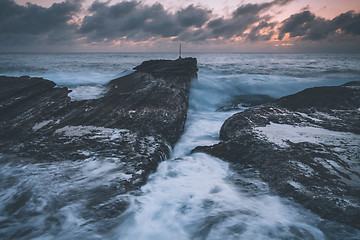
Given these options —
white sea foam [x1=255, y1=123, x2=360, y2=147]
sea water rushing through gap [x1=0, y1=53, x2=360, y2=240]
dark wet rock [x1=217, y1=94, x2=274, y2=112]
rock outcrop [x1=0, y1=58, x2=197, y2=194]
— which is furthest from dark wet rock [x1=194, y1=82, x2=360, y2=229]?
dark wet rock [x1=217, y1=94, x2=274, y2=112]

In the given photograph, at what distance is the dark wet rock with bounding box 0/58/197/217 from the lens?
3.14 meters

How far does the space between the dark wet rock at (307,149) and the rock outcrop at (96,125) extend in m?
1.23

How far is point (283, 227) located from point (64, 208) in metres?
2.59

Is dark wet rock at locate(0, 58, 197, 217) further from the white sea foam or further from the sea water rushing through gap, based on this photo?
the white sea foam

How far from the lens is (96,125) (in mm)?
4102

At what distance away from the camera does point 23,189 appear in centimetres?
254

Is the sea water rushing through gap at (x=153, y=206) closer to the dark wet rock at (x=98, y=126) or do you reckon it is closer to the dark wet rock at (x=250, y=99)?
the dark wet rock at (x=98, y=126)

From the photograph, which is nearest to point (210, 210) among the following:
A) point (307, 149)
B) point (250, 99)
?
point (307, 149)

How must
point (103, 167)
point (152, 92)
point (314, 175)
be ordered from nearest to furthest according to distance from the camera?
point (314, 175), point (103, 167), point (152, 92)

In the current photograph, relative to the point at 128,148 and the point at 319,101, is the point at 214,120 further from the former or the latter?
the point at 128,148

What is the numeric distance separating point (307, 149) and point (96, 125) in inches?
161

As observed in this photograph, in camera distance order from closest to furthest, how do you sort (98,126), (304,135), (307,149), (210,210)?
(210,210), (307,149), (304,135), (98,126)

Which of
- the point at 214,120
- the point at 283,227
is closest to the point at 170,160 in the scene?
the point at 283,227

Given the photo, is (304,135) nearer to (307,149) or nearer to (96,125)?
(307,149)
